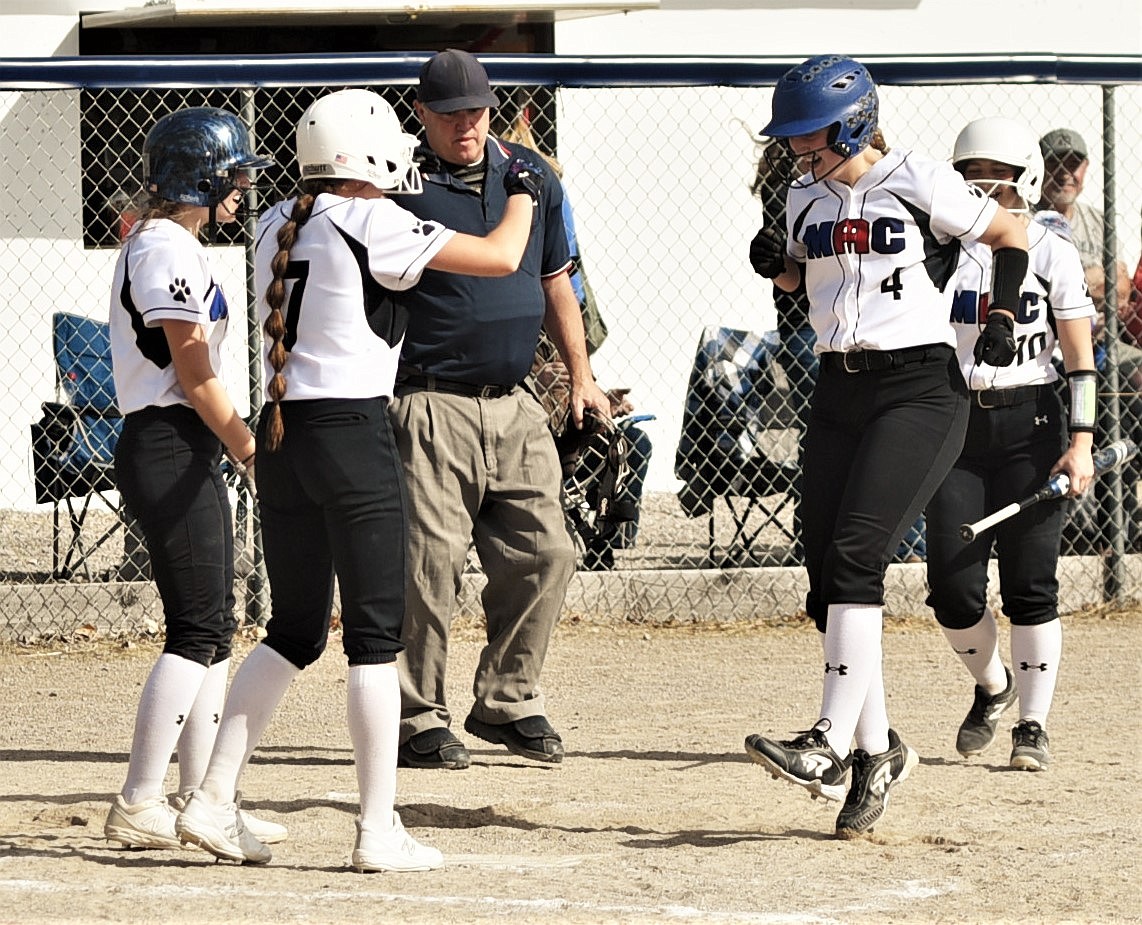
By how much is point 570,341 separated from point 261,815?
6.16 ft

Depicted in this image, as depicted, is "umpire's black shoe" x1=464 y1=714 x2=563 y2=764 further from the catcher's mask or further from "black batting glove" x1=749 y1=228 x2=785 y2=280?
"black batting glove" x1=749 y1=228 x2=785 y2=280

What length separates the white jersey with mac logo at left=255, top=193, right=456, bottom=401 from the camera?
4.42 meters

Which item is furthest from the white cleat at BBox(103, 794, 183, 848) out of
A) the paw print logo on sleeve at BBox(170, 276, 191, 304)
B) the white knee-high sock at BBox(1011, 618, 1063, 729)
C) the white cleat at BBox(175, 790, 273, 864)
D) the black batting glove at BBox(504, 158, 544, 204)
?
the white knee-high sock at BBox(1011, 618, 1063, 729)

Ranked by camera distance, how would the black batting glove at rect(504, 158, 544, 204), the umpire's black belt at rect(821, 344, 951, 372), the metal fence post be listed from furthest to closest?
1. the metal fence post
2. the umpire's black belt at rect(821, 344, 951, 372)
3. the black batting glove at rect(504, 158, 544, 204)

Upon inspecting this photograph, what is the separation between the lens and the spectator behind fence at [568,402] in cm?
725

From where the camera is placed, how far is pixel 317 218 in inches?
176

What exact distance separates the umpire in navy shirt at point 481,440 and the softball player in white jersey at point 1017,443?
1180 millimetres

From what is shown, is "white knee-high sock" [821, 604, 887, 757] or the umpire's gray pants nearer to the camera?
"white knee-high sock" [821, 604, 887, 757]

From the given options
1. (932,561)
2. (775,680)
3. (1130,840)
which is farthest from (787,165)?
(1130,840)

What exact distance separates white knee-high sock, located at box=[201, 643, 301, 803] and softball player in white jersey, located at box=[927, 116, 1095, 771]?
227 centimetres

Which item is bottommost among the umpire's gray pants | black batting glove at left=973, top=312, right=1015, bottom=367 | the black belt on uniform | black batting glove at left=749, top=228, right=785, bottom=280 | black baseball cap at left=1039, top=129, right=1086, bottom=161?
the umpire's gray pants

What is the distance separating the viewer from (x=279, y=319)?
4430 millimetres

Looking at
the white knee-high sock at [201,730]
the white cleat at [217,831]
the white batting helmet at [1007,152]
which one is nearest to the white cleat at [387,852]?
the white cleat at [217,831]

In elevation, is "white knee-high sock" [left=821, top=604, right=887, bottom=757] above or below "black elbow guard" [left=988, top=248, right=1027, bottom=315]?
below
